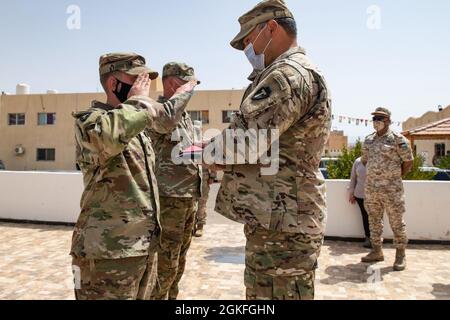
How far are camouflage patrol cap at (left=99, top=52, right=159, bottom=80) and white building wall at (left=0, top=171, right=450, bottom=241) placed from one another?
5.08 metres

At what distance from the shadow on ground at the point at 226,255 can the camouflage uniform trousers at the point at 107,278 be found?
325cm

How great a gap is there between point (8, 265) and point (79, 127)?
3.96 m

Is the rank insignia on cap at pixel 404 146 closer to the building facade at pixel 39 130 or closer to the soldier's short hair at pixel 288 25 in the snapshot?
→ the soldier's short hair at pixel 288 25

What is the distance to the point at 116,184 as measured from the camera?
199 centimetres

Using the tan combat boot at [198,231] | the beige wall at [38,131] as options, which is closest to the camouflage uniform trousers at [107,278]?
the tan combat boot at [198,231]

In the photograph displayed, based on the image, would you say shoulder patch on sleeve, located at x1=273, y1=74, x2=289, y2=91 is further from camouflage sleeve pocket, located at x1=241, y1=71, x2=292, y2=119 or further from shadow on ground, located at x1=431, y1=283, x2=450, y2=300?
shadow on ground, located at x1=431, y1=283, x2=450, y2=300

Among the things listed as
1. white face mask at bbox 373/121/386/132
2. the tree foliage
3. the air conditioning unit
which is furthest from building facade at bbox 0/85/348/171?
white face mask at bbox 373/121/386/132

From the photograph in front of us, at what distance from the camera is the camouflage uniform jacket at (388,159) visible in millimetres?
4875

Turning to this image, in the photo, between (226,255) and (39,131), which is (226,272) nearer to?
(226,255)

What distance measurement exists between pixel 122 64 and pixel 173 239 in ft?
5.37

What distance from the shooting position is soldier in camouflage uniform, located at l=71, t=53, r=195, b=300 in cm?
184

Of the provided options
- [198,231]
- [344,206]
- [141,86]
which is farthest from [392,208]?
[141,86]
